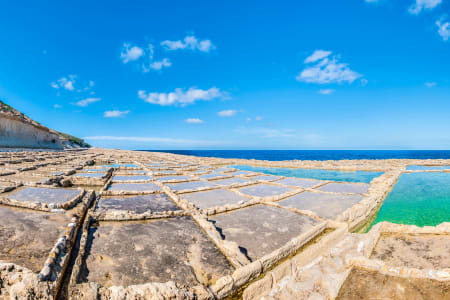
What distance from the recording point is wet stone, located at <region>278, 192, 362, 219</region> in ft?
14.8

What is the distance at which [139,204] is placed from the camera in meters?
4.30

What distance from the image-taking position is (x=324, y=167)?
49.8ft

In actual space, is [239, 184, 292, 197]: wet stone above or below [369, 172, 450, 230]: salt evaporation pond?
above

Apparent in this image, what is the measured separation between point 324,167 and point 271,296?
48.9 feet

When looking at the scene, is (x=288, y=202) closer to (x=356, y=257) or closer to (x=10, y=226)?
(x=356, y=257)

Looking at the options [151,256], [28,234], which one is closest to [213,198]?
[151,256]

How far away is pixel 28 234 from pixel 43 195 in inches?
82.4

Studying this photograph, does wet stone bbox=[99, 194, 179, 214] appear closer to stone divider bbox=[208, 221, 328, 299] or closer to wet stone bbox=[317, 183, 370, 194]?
stone divider bbox=[208, 221, 328, 299]

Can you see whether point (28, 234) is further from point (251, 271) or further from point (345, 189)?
point (345, 189)

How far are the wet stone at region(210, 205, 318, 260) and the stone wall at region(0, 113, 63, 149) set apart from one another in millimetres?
21424

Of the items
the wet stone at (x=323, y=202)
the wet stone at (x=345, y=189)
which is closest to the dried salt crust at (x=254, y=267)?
the wet stone at (x=323, y=202)

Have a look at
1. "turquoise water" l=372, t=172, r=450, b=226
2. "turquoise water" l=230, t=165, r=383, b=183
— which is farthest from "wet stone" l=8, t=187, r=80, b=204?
"turquoise water" l=230, t=165, r=383, b=183

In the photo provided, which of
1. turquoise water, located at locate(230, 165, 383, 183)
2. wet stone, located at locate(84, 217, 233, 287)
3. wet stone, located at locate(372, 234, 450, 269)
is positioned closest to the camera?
wet stone, located at locate(84, 217, 233, 287)

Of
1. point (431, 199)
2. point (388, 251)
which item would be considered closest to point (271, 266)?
point (388, 251)
